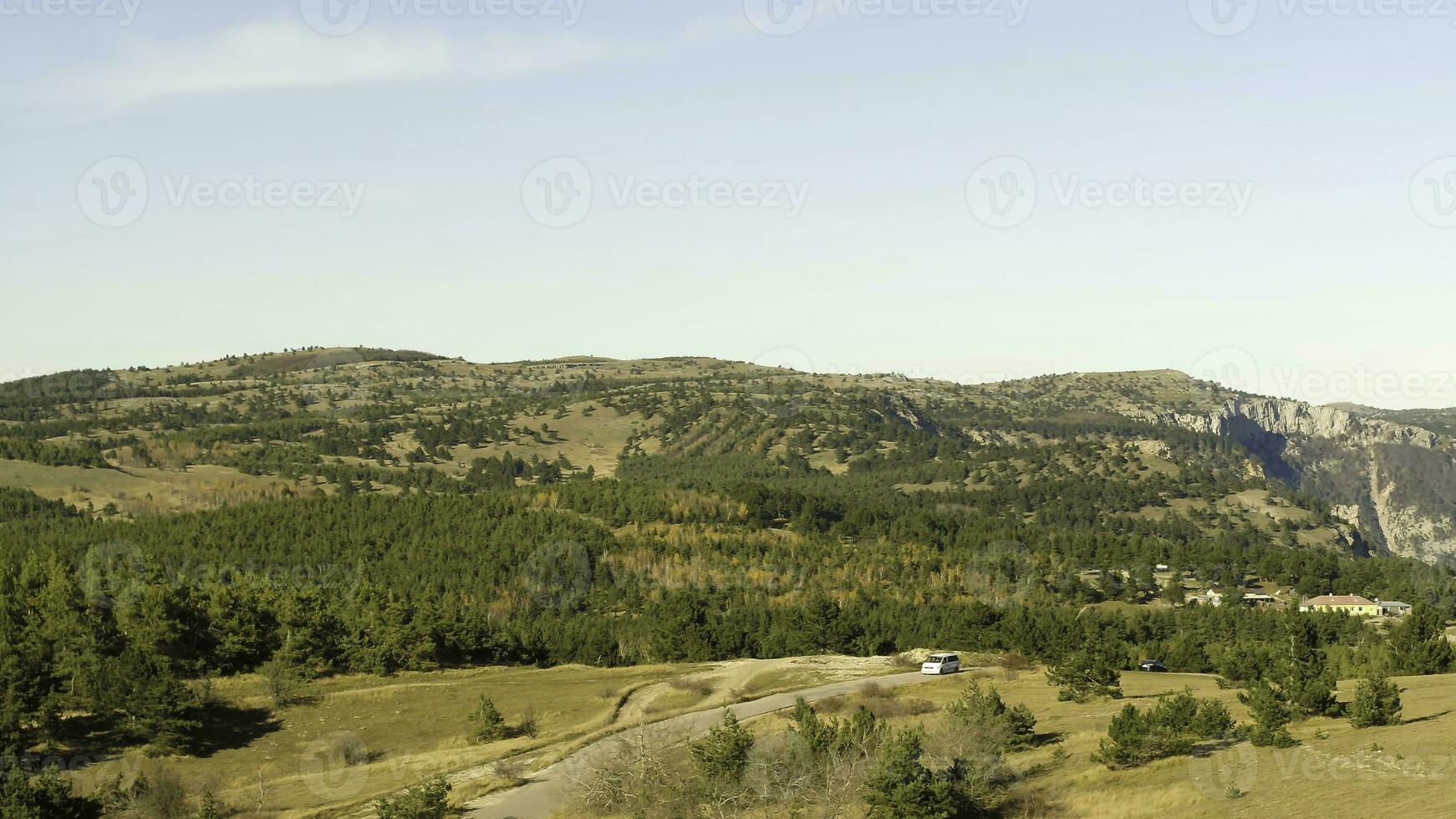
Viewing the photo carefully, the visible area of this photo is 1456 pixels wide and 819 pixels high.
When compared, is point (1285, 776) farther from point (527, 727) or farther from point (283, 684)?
point (283, 684)

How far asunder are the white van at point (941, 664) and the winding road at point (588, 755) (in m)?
1.74

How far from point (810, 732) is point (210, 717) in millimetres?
54603

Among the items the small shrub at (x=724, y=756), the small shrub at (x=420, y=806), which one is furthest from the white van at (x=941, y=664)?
the small shrub at (x=420, y=806)

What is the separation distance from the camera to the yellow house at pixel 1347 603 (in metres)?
168

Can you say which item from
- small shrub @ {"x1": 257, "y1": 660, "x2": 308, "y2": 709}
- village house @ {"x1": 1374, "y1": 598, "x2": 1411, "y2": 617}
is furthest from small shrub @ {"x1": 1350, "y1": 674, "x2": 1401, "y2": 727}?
village house @ {"x1": 1374, "y1": 598, "x2": 1411, "y2": 617}

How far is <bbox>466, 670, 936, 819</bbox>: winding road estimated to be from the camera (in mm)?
60578

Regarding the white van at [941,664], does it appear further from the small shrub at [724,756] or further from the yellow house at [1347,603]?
the yellow house at [1347,603]

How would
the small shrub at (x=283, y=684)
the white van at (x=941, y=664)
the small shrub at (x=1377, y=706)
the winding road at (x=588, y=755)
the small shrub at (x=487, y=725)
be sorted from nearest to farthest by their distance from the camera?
the small shrub at (x=1377, y=706)
the winding road at (x=588, y=755)
the small shrub at (x=487, y=725)
the white van at (x=941, y=664)
the small shrub at (x=283, y=684)

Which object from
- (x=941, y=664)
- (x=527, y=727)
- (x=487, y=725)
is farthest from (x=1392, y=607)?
(x=487, y=725)

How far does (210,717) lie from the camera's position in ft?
300

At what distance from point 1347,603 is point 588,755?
141265 mm

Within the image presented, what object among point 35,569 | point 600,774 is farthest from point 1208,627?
point 35,569

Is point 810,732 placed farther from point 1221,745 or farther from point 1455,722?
point 1455,722

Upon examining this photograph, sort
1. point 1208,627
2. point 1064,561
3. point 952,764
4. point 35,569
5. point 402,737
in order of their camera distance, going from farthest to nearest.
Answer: point 1064,561
point 1208,627
point 35,569
point 402,737
point 952,764
